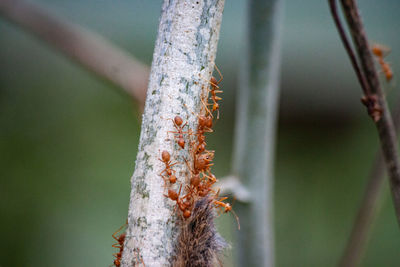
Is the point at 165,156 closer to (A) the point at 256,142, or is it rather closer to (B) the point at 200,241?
(B) the point at 200,241

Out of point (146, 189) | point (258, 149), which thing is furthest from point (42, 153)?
point (146, 189)

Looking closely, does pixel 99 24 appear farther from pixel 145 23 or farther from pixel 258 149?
pixel 258 149

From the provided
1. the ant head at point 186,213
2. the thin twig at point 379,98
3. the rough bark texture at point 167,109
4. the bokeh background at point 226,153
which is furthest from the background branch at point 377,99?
the bokeh background at point 226,153

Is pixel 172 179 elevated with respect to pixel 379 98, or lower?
lower

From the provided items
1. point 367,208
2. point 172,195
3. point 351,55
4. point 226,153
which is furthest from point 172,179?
point 226,153

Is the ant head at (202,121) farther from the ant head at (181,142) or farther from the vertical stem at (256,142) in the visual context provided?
the vertical stem at (256,142)
